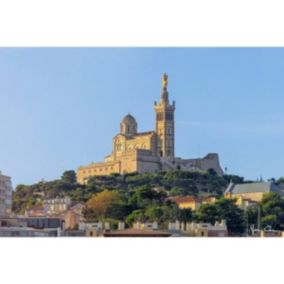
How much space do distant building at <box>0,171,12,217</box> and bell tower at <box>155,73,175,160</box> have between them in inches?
274

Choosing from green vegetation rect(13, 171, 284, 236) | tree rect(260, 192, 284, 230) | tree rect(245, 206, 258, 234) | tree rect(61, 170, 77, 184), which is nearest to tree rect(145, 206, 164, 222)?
green vegetation rect(13, 171, 284, 236)

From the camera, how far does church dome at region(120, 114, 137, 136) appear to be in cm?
2465

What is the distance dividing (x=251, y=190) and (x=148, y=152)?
5.09 metres

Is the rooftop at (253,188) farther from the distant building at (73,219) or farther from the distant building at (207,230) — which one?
the distant building at (207,230)

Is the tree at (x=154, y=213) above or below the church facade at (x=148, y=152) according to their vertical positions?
below

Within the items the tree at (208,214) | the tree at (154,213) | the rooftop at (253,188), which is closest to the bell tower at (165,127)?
the rooftop at (253,188)

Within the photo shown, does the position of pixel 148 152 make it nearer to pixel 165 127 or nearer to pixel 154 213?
pixel 165 127

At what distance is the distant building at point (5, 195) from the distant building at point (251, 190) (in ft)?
18.9

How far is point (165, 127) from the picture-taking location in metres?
26.2

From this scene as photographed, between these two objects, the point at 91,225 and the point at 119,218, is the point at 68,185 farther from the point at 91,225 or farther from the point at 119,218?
the point at 91,225

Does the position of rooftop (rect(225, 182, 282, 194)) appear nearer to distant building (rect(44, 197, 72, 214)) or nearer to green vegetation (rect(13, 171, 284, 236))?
green vegetation (rect(13, 171, 284, 236))

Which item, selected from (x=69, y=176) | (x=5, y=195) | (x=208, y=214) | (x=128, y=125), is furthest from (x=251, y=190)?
(x=5, y=195)

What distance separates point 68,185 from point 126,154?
361 centimetres

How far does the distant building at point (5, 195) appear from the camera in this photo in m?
17.0
